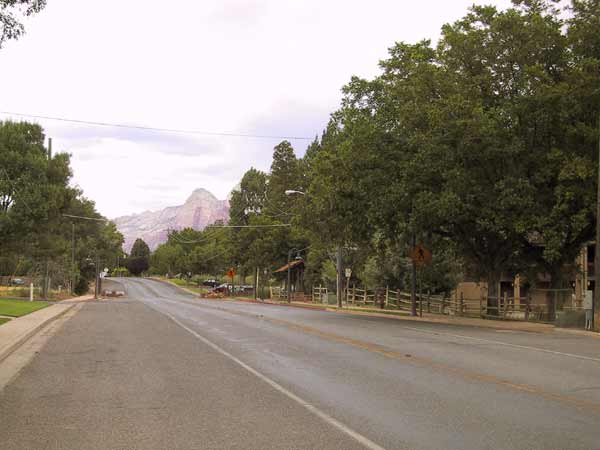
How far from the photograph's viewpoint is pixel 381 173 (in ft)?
96.2

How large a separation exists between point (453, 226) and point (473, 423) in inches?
933

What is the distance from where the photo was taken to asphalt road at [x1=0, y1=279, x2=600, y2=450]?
24.7 ft

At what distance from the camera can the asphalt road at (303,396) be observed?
24.7 feet

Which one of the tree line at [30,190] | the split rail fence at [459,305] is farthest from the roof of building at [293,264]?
the tree line at [30,190]

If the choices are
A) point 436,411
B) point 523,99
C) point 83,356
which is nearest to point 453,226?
point 523,99

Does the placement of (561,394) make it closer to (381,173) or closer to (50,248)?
(381,173)

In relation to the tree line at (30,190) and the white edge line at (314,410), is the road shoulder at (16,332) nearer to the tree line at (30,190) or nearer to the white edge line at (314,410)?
the white edge line at (314,410)

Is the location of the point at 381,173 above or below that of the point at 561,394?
above

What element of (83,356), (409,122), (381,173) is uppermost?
(409,122)

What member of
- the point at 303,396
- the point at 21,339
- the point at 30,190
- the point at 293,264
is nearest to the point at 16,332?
the point at 21,339

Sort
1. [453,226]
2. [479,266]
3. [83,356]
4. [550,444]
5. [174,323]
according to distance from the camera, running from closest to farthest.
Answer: [550,444] < [83,356] < [174,323] < [453,226] < [479,266]

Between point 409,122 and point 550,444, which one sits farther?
point 409,122

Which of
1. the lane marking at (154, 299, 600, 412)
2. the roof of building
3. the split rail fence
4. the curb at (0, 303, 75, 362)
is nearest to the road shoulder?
the curb at (0, 303, 75, 362)

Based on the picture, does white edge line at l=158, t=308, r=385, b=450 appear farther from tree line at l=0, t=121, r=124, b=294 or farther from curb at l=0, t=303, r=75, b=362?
tree line at l=0, t=121, r=124, b=294
